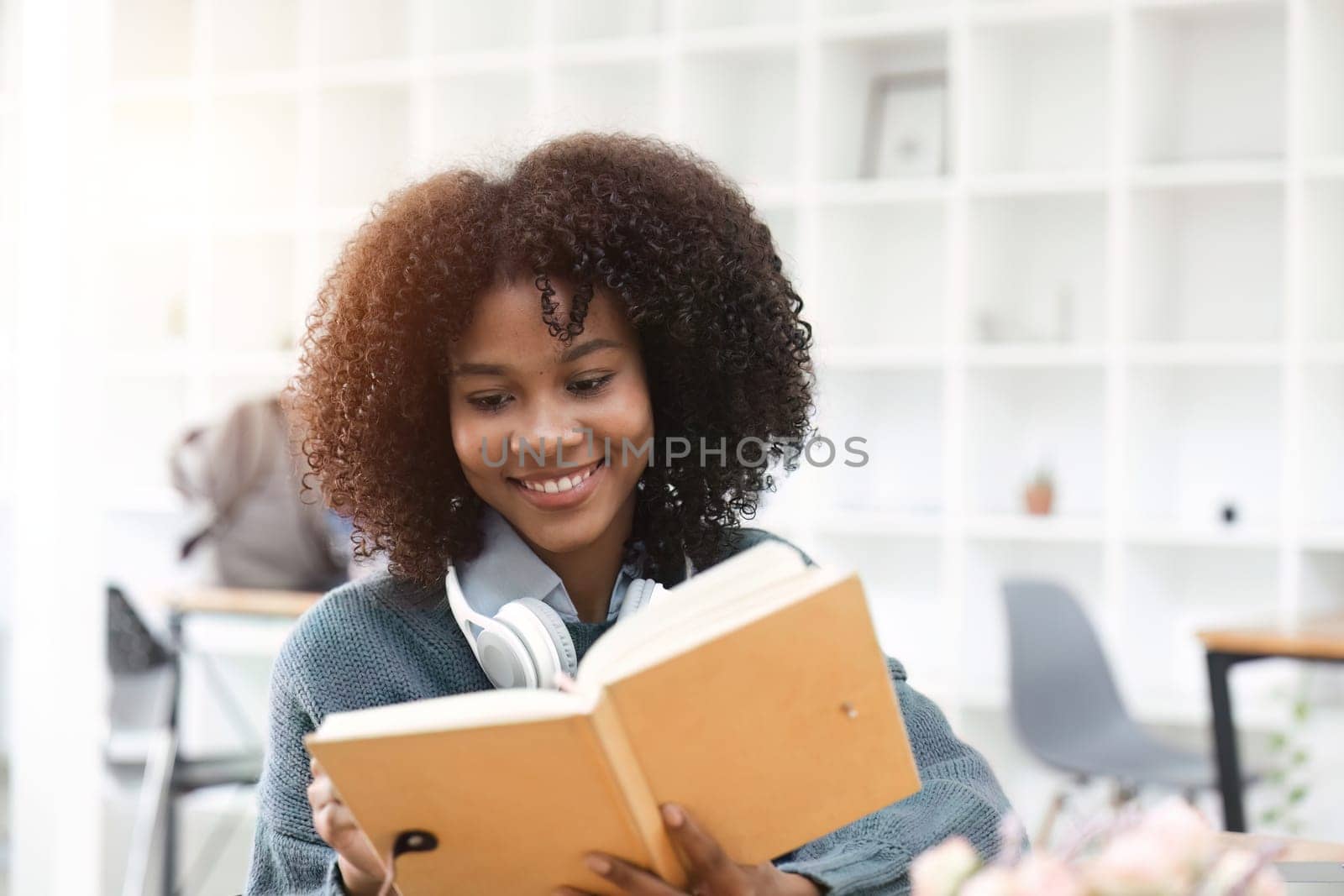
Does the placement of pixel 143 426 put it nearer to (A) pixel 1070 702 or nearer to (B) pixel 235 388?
(B) pixel 235 388

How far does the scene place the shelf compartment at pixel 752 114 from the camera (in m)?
4.39

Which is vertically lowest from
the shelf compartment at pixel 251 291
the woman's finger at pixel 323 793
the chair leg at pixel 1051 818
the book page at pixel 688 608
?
the chair leg at pixel 1051 818

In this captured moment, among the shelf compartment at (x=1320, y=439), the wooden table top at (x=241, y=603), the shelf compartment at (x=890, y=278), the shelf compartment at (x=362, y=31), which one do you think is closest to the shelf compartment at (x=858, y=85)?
the shelf compartment at (x=890, y=278)

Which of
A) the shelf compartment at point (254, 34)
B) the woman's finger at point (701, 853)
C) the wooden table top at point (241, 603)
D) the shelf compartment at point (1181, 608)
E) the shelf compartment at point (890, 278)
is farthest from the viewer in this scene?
the shelf compartment at point (254, 34)

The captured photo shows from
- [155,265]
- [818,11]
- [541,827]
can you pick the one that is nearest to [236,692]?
[155,265]

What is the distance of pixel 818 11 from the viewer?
4234mm

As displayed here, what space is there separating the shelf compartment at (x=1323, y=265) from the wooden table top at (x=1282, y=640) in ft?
3.14

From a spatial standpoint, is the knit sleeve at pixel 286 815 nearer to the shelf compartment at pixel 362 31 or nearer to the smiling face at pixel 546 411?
the smiling face at pixel 546 411

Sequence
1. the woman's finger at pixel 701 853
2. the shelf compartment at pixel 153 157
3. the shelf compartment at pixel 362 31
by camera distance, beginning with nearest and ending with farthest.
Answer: the woman's finger at pixel 701 853 → the shelf compartment at pixel 362 31 → the shelf compartment at pixel 153 157

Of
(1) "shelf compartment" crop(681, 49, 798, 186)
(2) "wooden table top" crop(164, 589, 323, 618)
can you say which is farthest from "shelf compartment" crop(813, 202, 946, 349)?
(2) "wooden table top" crop(164, 589, 323, 618)

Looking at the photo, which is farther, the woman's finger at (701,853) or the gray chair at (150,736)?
the gray chair at (150,736)

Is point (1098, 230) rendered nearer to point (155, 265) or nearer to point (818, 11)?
point (818, 11)

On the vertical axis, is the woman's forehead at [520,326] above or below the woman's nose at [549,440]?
above

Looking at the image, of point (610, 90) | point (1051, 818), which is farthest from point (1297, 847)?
point (610, 90)
